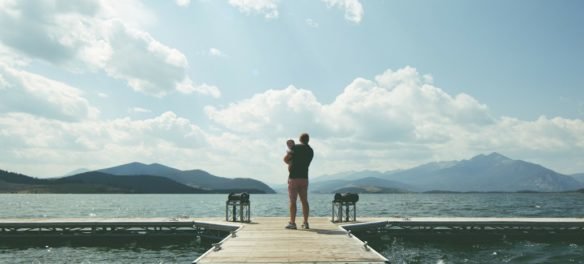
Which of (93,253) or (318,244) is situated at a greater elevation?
(318,244)

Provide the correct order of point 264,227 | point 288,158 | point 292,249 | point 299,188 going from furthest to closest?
point 264,227, point 288,158, point 299,188, point 292,249

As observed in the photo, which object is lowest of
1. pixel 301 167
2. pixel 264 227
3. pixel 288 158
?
pixel 264 227

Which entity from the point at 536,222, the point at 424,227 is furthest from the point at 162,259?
the point at 536,222

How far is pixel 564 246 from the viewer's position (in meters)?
22.4

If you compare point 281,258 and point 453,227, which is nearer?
point 281,258

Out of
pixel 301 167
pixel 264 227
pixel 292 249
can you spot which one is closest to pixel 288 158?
pixel 301 167

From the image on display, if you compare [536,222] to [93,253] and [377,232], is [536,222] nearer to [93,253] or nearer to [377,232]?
[377,232]

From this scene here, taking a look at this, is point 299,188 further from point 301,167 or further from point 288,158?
point 288,158

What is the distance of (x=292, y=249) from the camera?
451 inches

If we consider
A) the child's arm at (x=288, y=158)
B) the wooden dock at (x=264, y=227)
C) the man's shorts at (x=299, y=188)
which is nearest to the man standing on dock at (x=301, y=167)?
the man's shorts at (x=299, y=188)

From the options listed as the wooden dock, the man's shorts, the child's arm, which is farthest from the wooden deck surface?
the child's arm

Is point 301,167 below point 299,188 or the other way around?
the other way around

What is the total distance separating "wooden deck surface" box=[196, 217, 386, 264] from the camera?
1000 cm

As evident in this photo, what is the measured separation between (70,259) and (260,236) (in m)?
10.00
